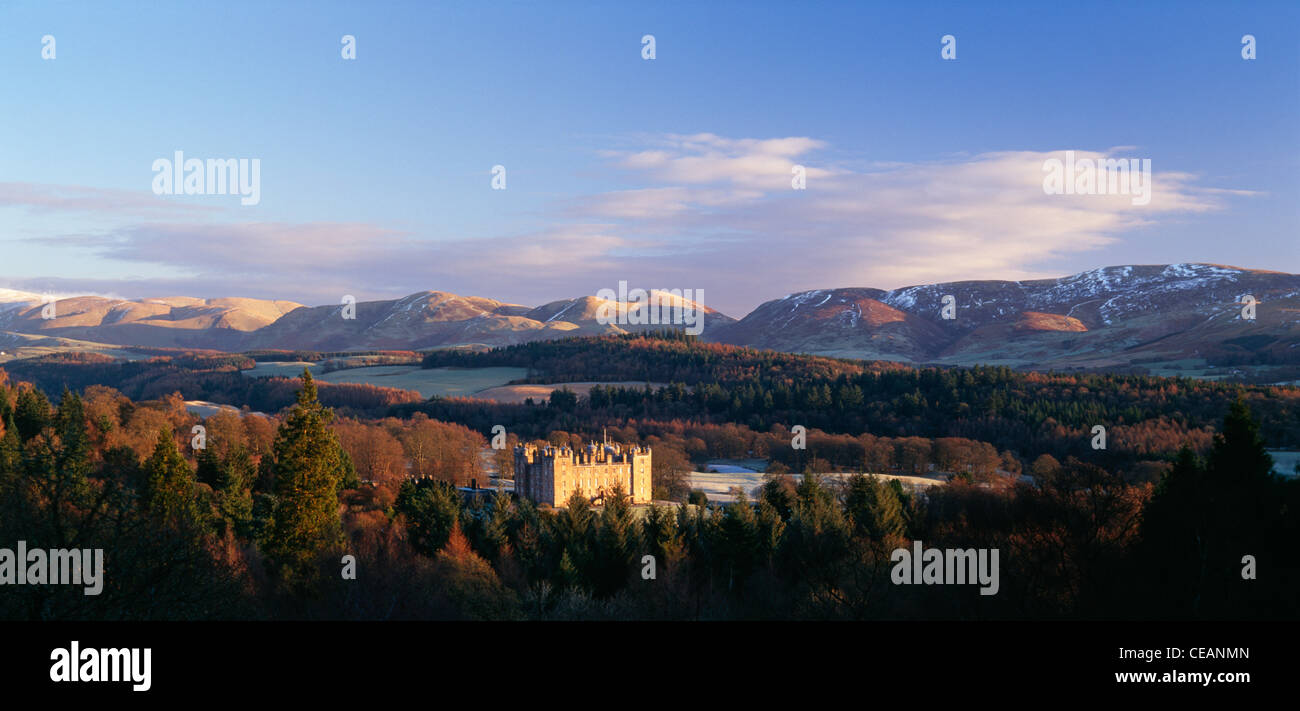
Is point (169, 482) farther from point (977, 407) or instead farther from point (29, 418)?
point (977, 407)

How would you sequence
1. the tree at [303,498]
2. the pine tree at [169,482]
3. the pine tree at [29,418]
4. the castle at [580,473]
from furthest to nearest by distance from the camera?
the castle at [580,473], the pine tree at [29,418], the pine tree at [169,482], the tree at [303,498]

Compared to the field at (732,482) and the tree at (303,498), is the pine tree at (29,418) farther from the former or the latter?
the field at (732,482)

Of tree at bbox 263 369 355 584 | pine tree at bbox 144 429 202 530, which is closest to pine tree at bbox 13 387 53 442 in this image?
pine tree at bbox 144 429 202 530

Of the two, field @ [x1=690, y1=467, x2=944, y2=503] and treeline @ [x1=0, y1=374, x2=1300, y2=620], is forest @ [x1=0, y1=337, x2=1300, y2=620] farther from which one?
field @ [x1=690, y1=467, x2=944, y2=503]

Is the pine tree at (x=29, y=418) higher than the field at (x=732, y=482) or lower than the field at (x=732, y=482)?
higher

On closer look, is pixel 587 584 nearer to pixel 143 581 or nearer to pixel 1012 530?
pixel 1012 530

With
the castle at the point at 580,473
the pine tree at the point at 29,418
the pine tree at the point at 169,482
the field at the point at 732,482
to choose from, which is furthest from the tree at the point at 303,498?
the field at the point at 732,482

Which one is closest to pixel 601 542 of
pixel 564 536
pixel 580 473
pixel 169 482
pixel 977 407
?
pixel 564 536
